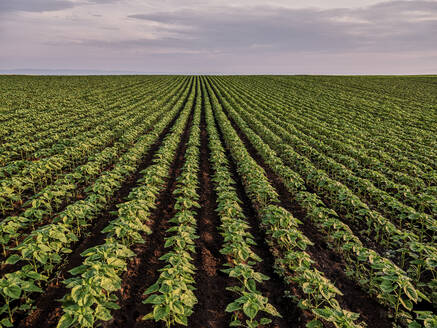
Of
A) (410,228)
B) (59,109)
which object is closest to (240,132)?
(410,228)

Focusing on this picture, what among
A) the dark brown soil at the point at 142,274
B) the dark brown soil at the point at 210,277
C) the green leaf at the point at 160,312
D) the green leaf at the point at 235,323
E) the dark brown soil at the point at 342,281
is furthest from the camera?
the dark brown soil at the point at 342,281

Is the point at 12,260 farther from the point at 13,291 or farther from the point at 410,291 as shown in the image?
the point at 410,291

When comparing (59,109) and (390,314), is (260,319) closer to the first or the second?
(390,314)

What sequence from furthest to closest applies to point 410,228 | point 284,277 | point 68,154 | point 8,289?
1. point 68,154
2. point 410,228
3. point 284,277
4. point 8,289

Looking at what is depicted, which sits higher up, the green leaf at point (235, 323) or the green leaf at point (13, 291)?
the green leaf at point (13, 291)

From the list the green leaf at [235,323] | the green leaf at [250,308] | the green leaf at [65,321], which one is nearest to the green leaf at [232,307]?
the green leaf at [250,308]

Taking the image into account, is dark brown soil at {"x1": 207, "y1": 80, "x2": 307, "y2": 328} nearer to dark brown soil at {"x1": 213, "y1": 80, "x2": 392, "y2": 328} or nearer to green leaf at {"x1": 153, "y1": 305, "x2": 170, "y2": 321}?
dark brown soil at {"x1": 213, "y1": 80, "x2": 392, "y2": 328}

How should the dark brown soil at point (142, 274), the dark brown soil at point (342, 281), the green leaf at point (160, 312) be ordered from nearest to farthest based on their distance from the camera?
the green leaf at point (160, 312), the dark brown soil at point (142, 274), the dark brown soil at point (342, 281)

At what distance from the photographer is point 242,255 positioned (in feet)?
15.3

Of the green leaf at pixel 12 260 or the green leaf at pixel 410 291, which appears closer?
the green leaf at pixel 410 291

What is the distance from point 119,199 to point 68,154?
4391 mm

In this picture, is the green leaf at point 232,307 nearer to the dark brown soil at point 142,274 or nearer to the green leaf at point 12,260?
the dark brown soil at point 142,274

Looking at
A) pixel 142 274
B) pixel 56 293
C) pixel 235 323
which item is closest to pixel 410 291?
pixel 235 323

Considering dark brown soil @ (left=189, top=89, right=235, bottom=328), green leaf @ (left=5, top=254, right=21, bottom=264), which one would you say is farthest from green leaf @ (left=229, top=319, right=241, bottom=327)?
green leaf @ (left=5, top=254, right=21, bottom=264)
